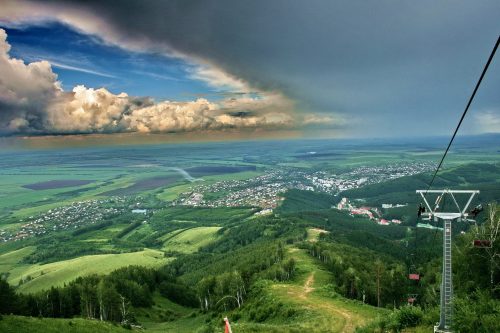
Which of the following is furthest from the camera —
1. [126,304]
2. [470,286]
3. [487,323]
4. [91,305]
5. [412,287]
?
[412,287]

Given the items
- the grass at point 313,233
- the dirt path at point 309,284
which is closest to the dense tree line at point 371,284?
the dirt path at point 309,284

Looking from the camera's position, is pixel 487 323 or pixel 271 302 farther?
pixel 271 302

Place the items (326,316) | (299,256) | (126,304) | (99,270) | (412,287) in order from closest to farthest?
(326,316)
(126,304)
(412,287)
(299,256)
(99,270)

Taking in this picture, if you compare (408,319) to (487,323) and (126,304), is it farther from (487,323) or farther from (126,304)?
(126,304)

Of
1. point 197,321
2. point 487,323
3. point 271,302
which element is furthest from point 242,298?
point 487,323

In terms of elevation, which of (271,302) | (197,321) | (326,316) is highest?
(326,316)

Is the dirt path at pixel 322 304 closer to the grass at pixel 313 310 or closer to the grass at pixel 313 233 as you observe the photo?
the grass at pixel 313 310
